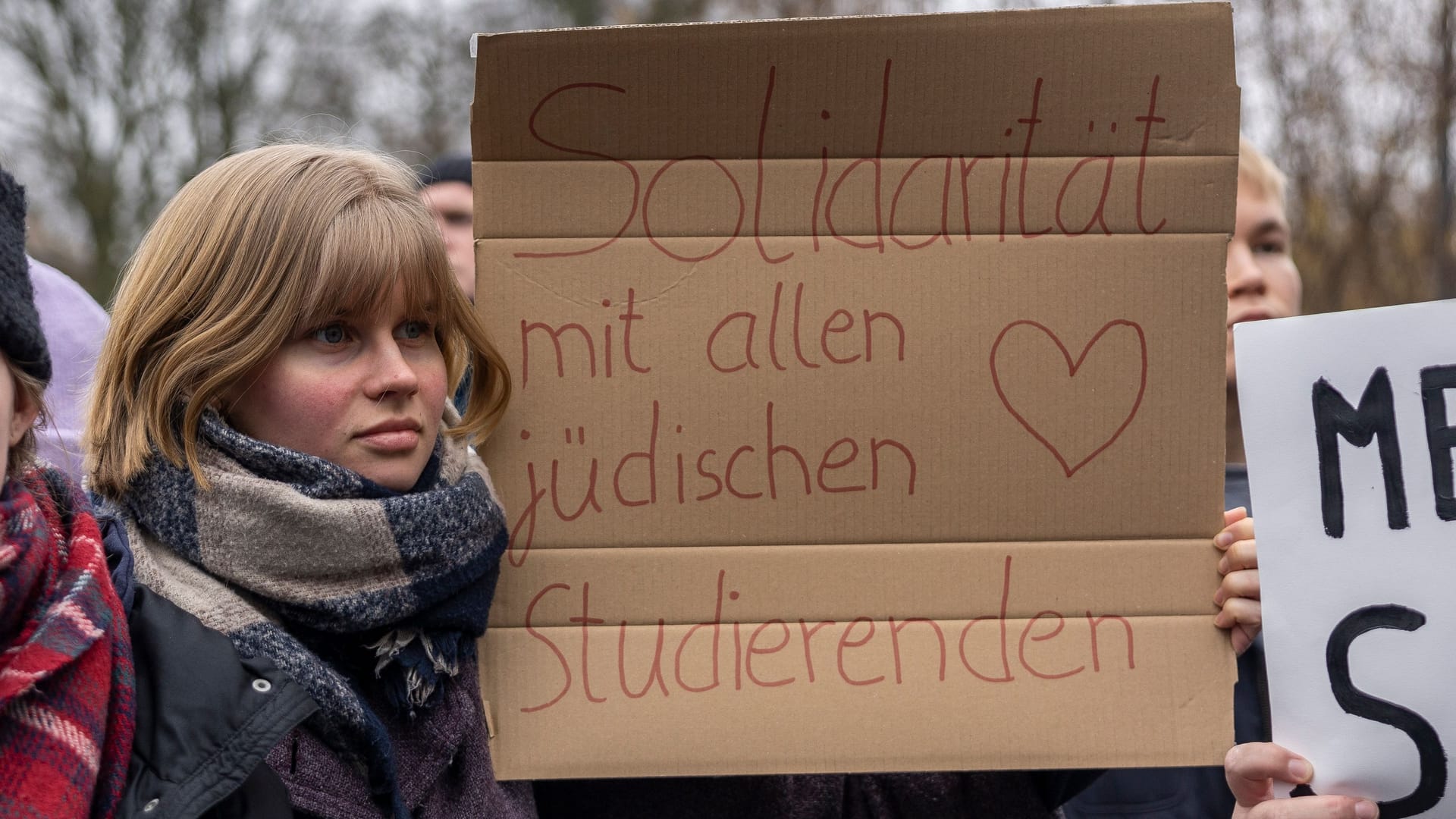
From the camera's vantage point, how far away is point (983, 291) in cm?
145

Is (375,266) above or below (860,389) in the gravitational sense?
above

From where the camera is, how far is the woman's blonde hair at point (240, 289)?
1314 millimetres

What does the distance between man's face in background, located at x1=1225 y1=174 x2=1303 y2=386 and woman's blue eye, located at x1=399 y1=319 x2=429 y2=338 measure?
1.38 metres

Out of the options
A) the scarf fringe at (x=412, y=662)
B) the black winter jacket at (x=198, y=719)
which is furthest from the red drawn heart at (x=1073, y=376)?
the black winter jacket at (x=198, y=719)

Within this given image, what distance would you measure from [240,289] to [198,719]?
0.45 metres

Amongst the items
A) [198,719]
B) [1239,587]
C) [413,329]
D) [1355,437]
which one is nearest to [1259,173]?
[1355,437]

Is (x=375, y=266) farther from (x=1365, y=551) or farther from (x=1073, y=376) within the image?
(x=1365, y=551)

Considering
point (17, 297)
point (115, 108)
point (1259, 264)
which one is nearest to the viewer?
point (17, 297)

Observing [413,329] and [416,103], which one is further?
[416,103]

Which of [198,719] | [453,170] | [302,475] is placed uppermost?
[453,170]

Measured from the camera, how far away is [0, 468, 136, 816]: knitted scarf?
109cm

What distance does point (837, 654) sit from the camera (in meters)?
1.44

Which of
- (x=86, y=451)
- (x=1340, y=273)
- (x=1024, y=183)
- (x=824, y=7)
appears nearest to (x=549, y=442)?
(x=86, y=451)

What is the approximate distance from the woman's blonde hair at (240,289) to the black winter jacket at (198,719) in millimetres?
168
